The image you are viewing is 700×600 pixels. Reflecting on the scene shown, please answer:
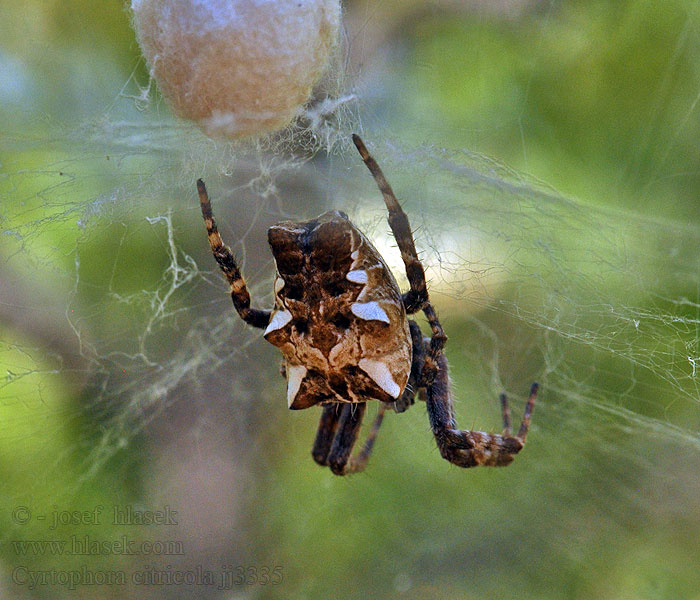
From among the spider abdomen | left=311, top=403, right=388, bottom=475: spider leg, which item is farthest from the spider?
left=311, top=403, right=388, bottom=475: spider leg

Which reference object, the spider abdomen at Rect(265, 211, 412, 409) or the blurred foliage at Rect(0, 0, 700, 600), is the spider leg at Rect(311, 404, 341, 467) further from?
the spider abdomen at Rect(265, 211, 412, 409)

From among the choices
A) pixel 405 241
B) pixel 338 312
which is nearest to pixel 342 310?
pixel 338 312

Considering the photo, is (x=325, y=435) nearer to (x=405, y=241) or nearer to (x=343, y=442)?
(x=343, y=442)

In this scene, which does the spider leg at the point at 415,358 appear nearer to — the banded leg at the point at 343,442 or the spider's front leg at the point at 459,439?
the spider's front leg at the point at 459,439

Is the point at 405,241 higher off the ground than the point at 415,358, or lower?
higher

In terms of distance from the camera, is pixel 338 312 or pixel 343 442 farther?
pixel 343 442

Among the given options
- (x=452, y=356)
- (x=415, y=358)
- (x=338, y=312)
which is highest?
(x=338, y=312)

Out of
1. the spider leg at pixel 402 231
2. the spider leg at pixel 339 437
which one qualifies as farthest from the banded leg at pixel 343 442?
the spider leg at pixel 402 231
